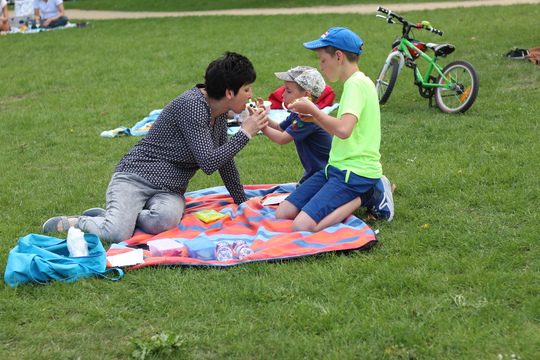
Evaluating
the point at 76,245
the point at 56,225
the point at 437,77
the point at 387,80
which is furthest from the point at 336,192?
the point at 387,80

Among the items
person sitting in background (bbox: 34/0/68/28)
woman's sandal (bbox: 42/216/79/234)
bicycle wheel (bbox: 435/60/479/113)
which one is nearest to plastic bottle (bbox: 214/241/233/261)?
woman's sandal (bbox: 42/216/79/234)

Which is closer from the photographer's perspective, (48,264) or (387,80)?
(48,264)

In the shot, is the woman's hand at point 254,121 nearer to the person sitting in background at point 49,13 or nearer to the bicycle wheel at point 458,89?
the bicycle wheel at point 458,89

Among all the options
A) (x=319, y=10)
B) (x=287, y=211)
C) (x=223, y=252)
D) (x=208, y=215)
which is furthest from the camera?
(x=319, y=10)

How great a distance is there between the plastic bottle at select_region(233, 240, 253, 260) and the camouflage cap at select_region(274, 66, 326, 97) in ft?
4.48

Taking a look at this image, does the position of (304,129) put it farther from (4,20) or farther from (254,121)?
(4,20)

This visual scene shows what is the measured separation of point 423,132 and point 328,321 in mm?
3992

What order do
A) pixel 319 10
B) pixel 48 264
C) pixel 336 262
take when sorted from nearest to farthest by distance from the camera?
pixel 48 264 → pixel 336 262 → pixel 319 10

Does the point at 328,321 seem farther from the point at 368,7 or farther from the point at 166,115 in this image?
the point at 368,7

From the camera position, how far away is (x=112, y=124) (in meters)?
7.96

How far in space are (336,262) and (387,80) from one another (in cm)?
476

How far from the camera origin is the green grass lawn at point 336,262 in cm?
307

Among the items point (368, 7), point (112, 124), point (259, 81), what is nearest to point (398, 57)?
point (259, 81)

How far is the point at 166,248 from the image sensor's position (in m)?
4.09
